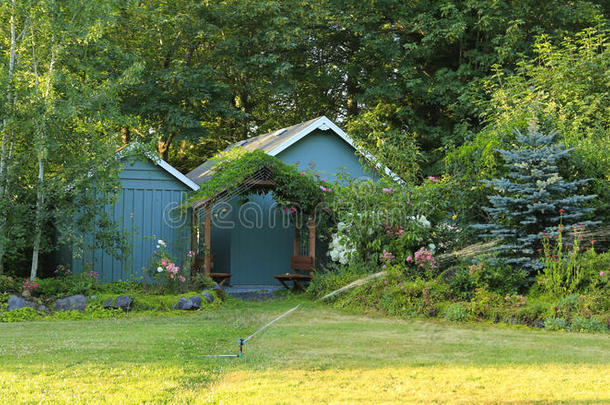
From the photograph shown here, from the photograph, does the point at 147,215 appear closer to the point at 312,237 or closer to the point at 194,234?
the point at 194,234

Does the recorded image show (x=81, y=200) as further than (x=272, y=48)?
No

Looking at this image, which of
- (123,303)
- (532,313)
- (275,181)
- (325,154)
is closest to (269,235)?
(325,154)

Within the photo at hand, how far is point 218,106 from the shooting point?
23781 mm

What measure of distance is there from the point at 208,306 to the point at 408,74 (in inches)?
551

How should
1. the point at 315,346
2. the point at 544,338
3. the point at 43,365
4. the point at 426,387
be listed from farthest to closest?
the point at 544,338, the point at 315,346, the point at 43,365, the point at 426,387

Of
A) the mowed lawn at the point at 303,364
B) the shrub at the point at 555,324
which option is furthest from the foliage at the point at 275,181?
the shrub at the point at 555,324

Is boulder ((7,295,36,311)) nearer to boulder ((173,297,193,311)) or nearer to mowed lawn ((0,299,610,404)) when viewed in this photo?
mowed lawn ((0,299,610,404))

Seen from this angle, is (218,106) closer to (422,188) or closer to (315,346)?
(422,188)

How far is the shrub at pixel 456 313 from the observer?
413 inches

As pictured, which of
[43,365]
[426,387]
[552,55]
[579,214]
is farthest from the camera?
[552,55]

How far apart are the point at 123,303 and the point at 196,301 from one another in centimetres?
137

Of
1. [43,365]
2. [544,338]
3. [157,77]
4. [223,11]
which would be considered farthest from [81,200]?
[223,11]

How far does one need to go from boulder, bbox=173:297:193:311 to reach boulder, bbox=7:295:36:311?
2.51 m

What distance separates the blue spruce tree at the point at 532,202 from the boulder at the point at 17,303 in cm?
823
